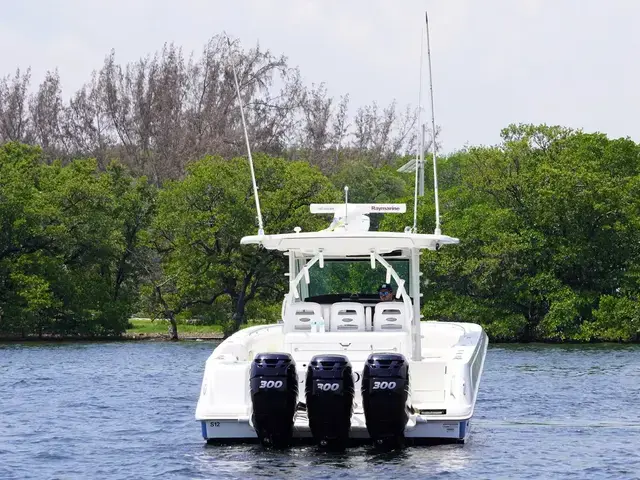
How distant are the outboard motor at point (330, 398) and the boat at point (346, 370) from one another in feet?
0.04

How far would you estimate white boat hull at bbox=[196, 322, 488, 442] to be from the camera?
19422 millimetres

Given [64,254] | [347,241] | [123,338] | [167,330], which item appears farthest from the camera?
[167,330]

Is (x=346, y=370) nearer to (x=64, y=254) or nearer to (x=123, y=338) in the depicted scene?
(x=123, y=338)

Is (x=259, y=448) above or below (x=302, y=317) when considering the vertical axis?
below

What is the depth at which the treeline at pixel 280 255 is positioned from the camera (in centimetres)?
6128

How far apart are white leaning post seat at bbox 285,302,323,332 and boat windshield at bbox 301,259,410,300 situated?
230cm

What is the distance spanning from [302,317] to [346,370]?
10.9 ft

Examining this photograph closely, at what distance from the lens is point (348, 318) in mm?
21859

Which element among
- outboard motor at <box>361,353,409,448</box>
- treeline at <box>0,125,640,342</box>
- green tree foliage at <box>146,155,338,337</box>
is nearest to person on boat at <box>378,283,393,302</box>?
outboard motor at <box>361,353,409,448</box>

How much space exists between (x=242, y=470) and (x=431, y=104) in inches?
357

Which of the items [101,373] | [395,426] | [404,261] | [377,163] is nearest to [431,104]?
[404,261]

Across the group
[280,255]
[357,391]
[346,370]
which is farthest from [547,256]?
[346,370]

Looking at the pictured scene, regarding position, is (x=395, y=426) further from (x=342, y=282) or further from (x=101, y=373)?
(x=101, y=373)

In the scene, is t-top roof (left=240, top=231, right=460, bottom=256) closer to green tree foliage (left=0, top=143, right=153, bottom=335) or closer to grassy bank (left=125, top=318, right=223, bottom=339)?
green tree foliage (left=0, top=143, right=153, bottom=335)
